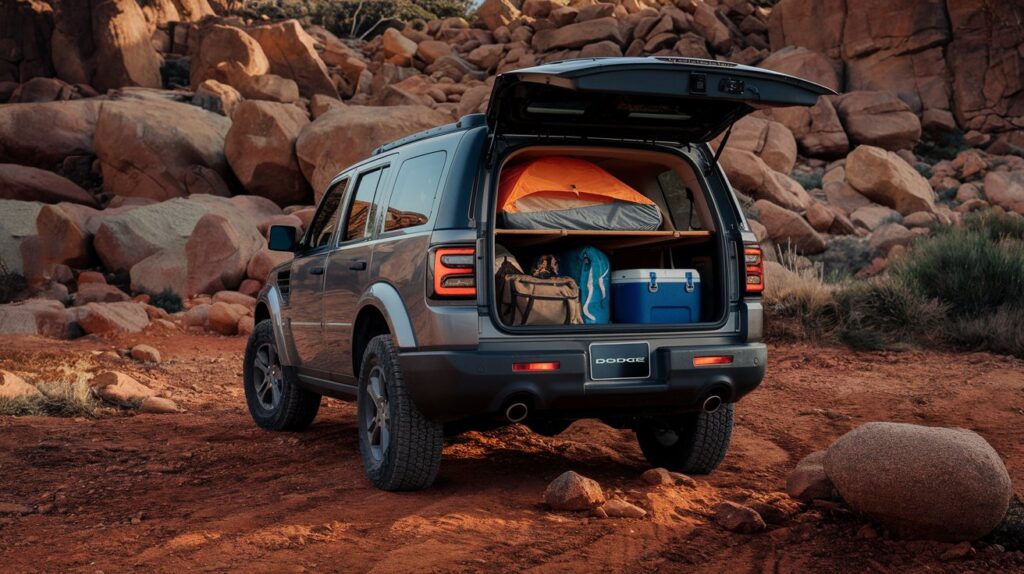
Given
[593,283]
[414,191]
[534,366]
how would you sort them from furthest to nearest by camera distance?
[414,191] < [593,283] < [534,366]

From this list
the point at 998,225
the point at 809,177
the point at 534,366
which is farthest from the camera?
the point at 809,177

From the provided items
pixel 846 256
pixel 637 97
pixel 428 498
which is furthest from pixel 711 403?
pixel 846 256

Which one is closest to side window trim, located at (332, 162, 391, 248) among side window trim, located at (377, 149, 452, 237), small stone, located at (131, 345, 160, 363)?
side window trim, located at (377, 149, 452, 237)

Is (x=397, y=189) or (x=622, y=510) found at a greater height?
(x=397, y=189)

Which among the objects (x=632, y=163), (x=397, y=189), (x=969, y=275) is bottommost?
(x=969, y=275)

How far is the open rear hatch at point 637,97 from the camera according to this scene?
4.89 meters

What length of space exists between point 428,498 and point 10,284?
16.3 m

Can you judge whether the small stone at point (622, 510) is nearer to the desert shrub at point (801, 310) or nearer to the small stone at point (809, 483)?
the small stone at point (809, 483)

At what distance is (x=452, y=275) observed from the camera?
4941 mm

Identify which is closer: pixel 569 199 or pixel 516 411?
pixel 516 411

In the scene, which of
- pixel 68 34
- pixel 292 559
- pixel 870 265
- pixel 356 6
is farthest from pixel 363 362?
pixel 356 6

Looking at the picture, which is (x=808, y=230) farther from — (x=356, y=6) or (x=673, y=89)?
(x=356, y=6)

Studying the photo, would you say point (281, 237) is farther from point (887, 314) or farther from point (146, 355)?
point (887, 314)

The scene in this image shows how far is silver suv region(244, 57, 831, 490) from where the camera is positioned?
4945 mm
